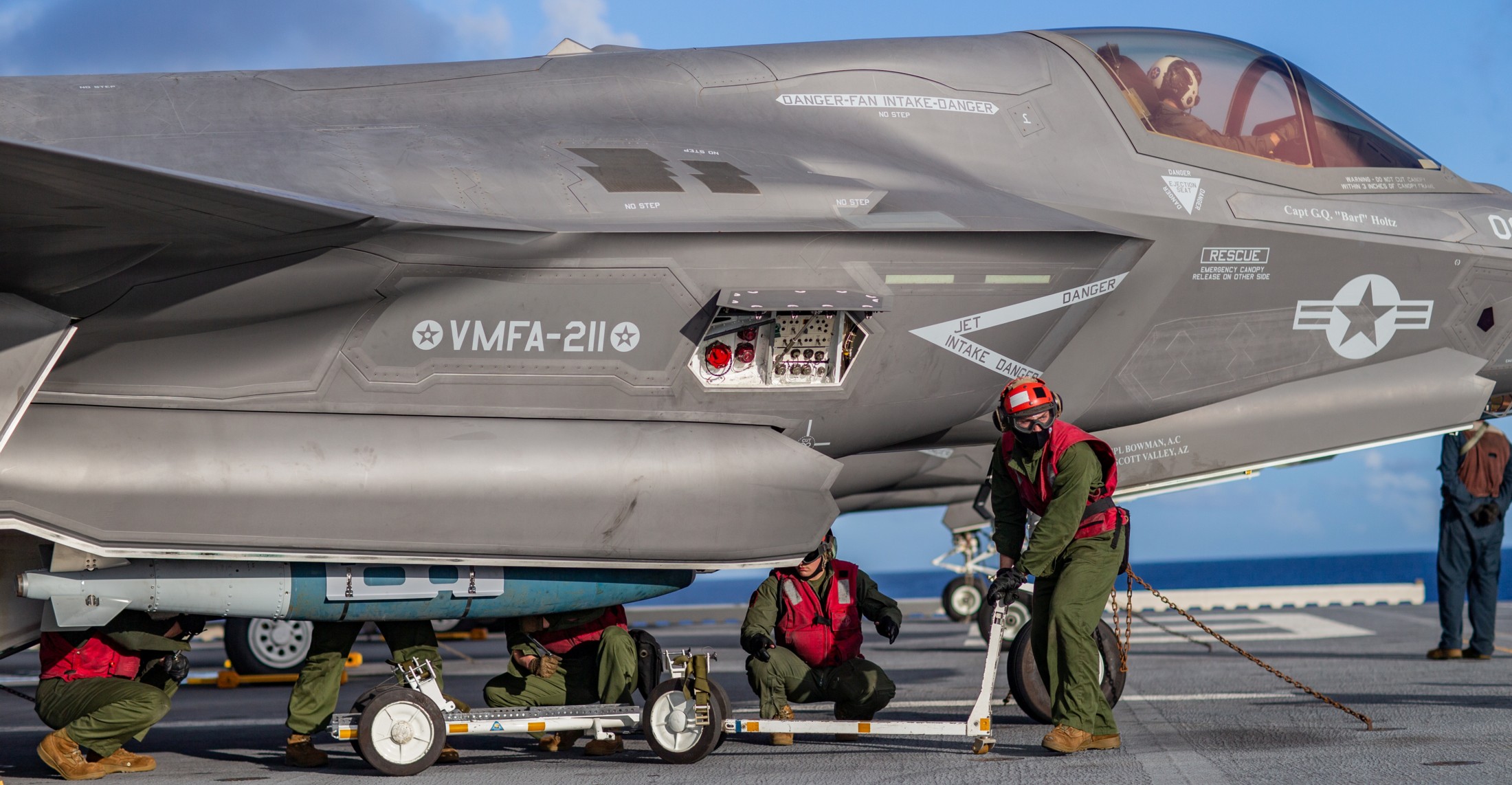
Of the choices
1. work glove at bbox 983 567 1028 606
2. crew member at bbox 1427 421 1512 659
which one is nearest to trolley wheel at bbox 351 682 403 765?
work glove at bbox 983 567 1028 606

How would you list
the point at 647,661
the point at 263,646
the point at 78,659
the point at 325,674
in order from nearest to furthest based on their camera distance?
the point at 78,659 < the point at 325,674 < the point at 647,661 < the point at 263,646

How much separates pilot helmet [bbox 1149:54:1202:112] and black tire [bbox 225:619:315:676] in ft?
29.7

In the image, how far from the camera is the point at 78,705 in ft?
20.0

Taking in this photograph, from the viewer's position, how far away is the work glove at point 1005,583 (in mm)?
6051

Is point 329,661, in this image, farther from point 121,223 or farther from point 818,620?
point 818,620

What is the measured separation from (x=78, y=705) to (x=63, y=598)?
0.75 m

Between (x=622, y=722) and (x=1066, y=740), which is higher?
(x=622, y=722)

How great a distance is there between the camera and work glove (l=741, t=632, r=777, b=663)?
6.39 m

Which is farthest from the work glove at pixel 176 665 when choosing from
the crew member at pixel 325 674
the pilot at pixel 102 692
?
the crew member at pixel 325 674

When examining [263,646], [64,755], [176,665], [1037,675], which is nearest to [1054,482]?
[1037,675]

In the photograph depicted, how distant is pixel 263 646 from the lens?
11.8 metres

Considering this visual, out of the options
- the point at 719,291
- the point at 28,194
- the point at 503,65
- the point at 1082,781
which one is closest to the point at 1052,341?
the point at 719,291

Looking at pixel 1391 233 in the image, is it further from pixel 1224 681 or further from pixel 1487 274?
pixel 1224 681

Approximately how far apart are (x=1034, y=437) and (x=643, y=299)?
2095mm
